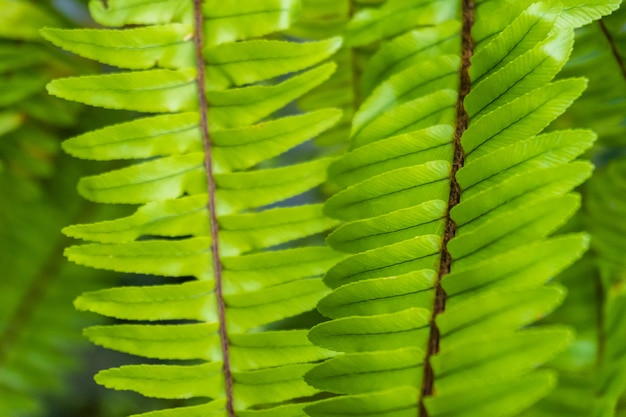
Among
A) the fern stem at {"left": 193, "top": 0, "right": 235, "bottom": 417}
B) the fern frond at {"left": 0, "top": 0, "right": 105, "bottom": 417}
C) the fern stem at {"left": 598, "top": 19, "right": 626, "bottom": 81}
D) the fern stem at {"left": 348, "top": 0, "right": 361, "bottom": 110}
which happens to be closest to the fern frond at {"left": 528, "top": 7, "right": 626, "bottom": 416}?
the fern stem at {"left": 598, "top": 19, "right": 626, "bottom": 81}

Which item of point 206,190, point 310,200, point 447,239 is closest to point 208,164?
point 206,190

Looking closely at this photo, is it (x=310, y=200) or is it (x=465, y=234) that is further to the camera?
(x=310, y=200)

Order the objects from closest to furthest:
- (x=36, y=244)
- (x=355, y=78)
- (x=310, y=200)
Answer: (x=355, y=78) → (x=36, y=244) → (x=310, y=200)

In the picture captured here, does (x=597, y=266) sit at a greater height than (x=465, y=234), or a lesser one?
lesser

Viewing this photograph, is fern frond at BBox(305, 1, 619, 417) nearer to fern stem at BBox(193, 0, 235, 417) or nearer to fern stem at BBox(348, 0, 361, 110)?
fern stem at BBox(193, 0, 235, 417)

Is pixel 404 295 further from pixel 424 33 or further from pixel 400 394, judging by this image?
pixel 424 33

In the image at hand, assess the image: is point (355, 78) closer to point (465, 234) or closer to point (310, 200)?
point (465, 234)

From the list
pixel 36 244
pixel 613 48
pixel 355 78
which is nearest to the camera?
pixel 613 48

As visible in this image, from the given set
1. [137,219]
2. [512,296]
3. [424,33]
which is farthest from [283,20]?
[512,296]
